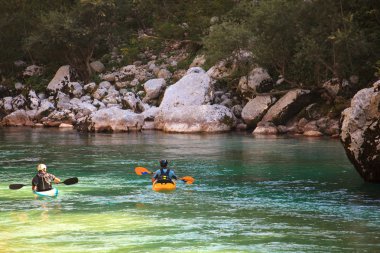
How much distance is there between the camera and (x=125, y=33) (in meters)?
65.7

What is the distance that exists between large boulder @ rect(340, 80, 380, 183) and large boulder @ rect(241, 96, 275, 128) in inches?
969

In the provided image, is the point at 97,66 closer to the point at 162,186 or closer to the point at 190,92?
the point at 190,92

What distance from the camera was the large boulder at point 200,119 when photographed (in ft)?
148

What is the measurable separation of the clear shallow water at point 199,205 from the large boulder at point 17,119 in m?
22.7

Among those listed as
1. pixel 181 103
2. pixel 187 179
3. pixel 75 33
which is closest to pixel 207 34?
pixel 75 33

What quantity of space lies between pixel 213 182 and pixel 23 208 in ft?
22.6

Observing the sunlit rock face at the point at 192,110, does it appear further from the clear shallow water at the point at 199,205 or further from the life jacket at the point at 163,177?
the life jacket at the point at 163,177

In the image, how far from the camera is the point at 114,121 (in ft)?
153

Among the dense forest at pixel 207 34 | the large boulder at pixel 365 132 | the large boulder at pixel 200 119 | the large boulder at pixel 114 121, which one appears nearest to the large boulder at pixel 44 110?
the dense forest at pixel 207 34

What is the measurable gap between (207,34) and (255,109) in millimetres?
16028

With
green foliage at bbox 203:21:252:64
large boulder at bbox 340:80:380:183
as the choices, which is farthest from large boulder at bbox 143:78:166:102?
large boulder at bbox 340:80:380:183

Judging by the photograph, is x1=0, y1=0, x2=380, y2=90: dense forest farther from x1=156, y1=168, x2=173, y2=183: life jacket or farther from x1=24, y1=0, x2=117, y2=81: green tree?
x1=156, y1=168, x2=173, y2=183: life jacket

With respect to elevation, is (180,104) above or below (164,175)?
above

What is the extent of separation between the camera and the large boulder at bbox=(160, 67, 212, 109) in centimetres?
4816
